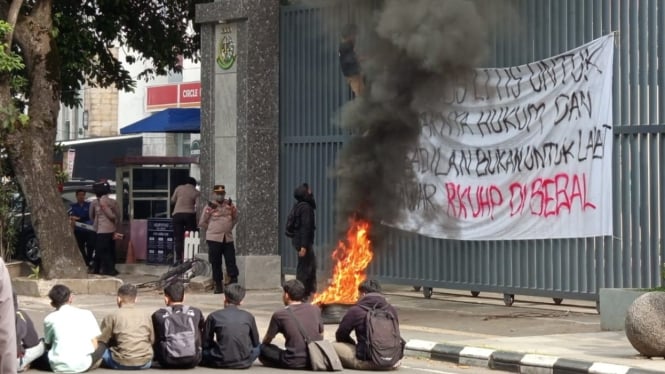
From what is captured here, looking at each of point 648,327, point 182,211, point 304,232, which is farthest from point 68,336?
point 182,211

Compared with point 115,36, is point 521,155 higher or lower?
lower

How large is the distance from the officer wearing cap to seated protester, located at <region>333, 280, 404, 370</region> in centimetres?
746

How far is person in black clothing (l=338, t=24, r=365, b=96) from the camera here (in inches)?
706

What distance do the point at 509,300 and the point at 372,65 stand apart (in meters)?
3.53

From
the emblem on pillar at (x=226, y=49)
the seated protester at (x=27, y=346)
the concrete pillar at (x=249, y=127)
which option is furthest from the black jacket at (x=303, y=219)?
the seated protester at (x=27, y=346)

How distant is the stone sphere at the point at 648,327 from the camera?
11570 millimetres

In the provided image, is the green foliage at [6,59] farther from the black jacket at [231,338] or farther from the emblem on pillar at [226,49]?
the black jacket at [231,338]

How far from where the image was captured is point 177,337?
37.4 ft

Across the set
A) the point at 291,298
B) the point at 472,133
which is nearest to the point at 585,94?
the point at 472,133

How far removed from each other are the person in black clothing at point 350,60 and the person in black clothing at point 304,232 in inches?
66.9

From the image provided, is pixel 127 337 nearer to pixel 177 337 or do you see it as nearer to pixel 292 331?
pixel 177 337

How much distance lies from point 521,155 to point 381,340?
5634mm

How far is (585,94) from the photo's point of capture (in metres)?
15.8

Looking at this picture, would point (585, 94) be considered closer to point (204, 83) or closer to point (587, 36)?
point (587, 36)
